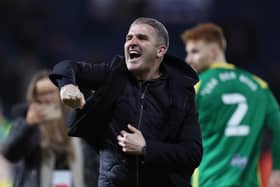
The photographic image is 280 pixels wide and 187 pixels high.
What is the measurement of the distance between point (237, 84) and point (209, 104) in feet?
0.99

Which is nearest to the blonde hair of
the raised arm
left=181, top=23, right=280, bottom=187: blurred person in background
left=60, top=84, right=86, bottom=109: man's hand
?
left=181, top=23, right=280, bottom=187: blurred person in background

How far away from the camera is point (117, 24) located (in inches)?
583

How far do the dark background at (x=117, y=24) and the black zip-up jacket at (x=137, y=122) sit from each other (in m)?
9.79

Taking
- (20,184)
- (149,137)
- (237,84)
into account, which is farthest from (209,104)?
(149,137)

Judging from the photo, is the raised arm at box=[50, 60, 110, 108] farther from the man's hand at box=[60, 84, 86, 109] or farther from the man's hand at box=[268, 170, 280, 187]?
the man's hand at box=[268, 170, 280, 187]

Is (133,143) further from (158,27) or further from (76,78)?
(158,27)

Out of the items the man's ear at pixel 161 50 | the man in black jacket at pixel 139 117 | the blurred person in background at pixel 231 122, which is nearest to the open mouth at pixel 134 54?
the man in black jacket at pixel 139 117

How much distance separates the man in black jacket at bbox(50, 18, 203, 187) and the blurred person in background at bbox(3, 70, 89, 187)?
1224 millimetres

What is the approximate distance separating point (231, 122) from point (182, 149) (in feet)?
6.02

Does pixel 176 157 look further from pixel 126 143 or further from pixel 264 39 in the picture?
pixel 264 39

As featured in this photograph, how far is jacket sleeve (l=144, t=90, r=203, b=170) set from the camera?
4359 mm

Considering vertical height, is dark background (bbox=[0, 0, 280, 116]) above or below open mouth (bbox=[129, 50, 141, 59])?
above

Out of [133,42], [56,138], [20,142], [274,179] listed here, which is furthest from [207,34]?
[133,42]

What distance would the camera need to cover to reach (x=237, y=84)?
634cm
